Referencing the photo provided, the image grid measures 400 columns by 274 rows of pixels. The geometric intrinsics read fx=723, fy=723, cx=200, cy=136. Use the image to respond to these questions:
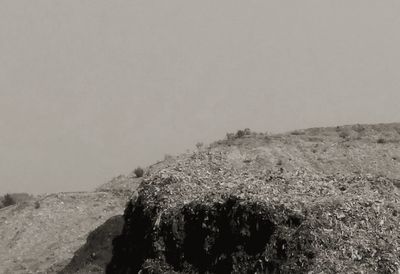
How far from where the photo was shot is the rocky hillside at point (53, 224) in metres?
40.6

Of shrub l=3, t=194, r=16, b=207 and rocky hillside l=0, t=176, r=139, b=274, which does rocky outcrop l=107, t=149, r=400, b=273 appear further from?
shrub l=3, t=194, r=16, b=207

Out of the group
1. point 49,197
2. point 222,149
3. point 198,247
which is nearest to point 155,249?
point 198,247

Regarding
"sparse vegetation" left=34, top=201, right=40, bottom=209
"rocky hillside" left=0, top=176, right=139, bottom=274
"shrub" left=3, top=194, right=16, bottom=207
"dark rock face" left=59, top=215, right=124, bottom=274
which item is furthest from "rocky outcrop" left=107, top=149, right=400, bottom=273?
"shrub" left=3, top=194, right=16, bottom=207

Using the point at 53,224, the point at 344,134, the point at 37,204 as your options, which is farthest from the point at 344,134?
the point at 37,204

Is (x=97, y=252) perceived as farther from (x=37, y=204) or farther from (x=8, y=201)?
(x=8, y=201)

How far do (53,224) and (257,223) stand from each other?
23.4m

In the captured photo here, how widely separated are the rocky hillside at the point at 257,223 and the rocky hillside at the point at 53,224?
9650 mm

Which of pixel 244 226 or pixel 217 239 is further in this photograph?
pixel 217 239

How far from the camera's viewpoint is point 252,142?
46969mm

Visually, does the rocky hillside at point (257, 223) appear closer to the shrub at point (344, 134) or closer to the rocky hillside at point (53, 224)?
the rocky hillside at point (53, 224)

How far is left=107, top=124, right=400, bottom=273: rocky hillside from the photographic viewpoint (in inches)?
885

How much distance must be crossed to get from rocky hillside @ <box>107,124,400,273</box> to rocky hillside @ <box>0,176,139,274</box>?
9.65m

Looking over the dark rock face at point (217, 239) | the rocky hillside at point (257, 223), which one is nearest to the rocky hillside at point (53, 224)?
the rocky hillside at point (257, 223)

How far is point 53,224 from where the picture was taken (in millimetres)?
44906
